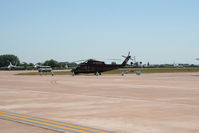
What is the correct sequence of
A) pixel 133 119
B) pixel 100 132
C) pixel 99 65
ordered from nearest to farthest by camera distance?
1. pixel 100 132
2. pixel 133 119
3. pixel 99 65

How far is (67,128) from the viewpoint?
9.41 meters

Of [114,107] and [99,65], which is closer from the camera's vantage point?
[114,107]

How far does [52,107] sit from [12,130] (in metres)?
5.18

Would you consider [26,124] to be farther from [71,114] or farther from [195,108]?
[195,108]

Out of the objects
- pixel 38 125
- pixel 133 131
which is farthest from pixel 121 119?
pixel 38 125

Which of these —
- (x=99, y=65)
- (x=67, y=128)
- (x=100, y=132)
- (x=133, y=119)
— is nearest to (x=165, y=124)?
(x=133, y=119)

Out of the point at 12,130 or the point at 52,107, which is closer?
the point at 12,130

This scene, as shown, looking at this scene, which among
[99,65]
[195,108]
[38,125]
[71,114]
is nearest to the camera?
[38,125]

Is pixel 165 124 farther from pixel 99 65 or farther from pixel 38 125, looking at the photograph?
pixel 99 65

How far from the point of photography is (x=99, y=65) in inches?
2350

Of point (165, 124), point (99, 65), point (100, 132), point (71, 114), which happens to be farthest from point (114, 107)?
point (99, 65)

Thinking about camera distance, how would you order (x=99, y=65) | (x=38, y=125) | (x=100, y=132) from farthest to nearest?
1. (x=99, y=65)
2. (x=38, y=125)
3. (x=100, y=132)

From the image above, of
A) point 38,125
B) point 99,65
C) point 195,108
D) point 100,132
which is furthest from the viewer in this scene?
point 99,65

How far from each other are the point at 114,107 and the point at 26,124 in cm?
500
